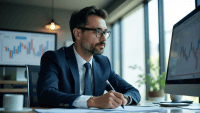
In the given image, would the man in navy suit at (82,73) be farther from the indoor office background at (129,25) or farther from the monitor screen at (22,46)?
the monitor screen at (22,46)

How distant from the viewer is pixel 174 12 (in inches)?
115

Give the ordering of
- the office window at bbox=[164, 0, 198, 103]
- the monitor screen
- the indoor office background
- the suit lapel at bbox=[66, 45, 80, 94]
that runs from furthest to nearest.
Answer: the monitor screen → the indoor office background → the office window at bbox=[164, 0, 198, 103] → the suit lapel at bbox=[66, 45, 80, 94]

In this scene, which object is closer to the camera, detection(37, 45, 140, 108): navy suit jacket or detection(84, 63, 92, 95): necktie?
detection(37, 45, 140, 108): navy suit jacket

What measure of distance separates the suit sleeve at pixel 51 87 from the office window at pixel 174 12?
205cm

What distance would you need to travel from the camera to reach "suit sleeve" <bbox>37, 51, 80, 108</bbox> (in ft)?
3.40

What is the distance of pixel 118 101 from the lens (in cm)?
98

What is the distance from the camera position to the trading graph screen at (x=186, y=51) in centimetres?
87

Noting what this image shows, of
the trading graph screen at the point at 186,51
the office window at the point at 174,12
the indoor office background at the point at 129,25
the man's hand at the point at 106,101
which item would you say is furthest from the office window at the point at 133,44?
the man's hand at the point at 106,101

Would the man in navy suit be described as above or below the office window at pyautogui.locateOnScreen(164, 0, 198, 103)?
below

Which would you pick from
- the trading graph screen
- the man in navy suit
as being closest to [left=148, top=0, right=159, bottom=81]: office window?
the man in navy suit

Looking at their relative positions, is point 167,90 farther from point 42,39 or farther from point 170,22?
point 42,39

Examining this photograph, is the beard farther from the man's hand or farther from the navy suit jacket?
the man's hand

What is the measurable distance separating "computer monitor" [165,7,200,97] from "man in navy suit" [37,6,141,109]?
1.01ft

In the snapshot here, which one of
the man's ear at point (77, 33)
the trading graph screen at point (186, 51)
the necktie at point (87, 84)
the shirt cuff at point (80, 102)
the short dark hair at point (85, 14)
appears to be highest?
the short dark hair at point (85, 14)
